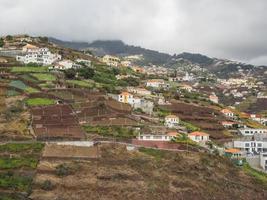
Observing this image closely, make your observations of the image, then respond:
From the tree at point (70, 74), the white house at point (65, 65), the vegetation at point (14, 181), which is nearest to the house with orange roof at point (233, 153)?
the vegetation at point (14, 181)

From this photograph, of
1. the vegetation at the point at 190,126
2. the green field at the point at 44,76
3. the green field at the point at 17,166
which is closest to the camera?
the green field at the point at 17,166

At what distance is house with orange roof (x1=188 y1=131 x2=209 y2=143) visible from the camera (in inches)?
3180

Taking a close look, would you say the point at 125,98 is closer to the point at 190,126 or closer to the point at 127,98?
the point at 127,98

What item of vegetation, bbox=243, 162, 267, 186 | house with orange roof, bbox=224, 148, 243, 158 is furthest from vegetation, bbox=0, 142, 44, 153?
house with orange roof, bbox=224, 148, 243, 158

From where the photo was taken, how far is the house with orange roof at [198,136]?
8077cm

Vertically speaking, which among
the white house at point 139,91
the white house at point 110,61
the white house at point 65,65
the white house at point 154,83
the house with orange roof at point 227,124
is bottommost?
the house with orange roof at point 227,124

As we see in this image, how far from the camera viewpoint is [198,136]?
81.3 metres

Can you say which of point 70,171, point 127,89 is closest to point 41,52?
point 127,89

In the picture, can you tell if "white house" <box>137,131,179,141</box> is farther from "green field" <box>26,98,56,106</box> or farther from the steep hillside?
"green field" <box>26,98,56,106</box>

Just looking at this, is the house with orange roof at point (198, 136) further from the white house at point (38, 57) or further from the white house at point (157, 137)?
the white house at point (38, 57)

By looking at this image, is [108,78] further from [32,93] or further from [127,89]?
[32,93]

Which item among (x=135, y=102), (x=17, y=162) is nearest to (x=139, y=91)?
(x=135, y=102)

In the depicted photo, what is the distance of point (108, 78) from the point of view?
4515 inches

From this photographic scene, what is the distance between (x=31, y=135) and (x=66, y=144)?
4958 millimetres
